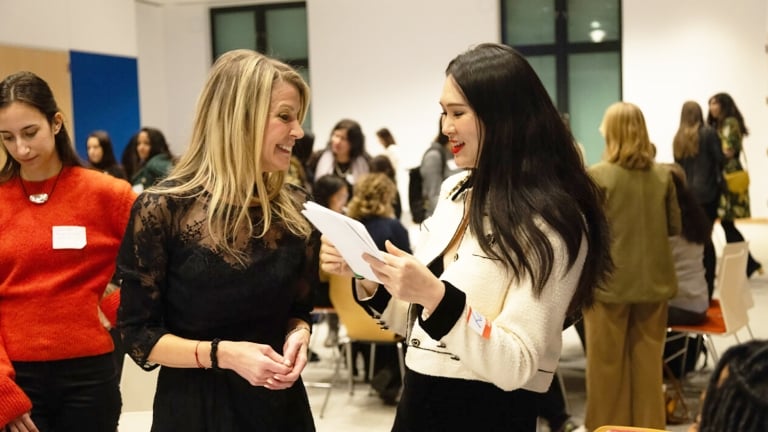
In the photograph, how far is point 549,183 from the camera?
179 cm

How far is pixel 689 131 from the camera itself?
7613 millimetres

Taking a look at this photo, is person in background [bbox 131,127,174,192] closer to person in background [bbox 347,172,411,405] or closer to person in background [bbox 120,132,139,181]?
person in background [bbox 120,132,139,181]

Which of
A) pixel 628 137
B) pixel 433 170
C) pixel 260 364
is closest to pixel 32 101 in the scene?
pixel 260 364

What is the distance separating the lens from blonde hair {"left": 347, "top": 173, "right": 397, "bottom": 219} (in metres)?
4.91

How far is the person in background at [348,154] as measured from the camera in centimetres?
700

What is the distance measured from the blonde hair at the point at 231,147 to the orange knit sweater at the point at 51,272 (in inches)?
23.5

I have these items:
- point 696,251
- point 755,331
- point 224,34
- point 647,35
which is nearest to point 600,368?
point 696,251

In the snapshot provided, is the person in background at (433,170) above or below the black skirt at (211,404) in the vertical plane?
above

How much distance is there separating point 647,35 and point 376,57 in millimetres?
3940

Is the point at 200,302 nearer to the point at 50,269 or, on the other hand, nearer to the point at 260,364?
the point at 260,364

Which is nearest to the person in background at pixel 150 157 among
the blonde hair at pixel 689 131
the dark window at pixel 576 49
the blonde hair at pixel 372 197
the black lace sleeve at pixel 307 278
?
the blonde hair at pixel 372 197

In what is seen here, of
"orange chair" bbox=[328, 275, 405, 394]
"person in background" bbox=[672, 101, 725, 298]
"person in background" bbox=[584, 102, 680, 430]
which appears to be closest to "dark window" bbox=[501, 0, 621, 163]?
"person in background" bbox=[672, 101, 725, 298]

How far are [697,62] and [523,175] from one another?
450 inches

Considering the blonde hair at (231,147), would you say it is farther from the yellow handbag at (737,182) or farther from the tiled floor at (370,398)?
the yellow handbag at (737,182)
